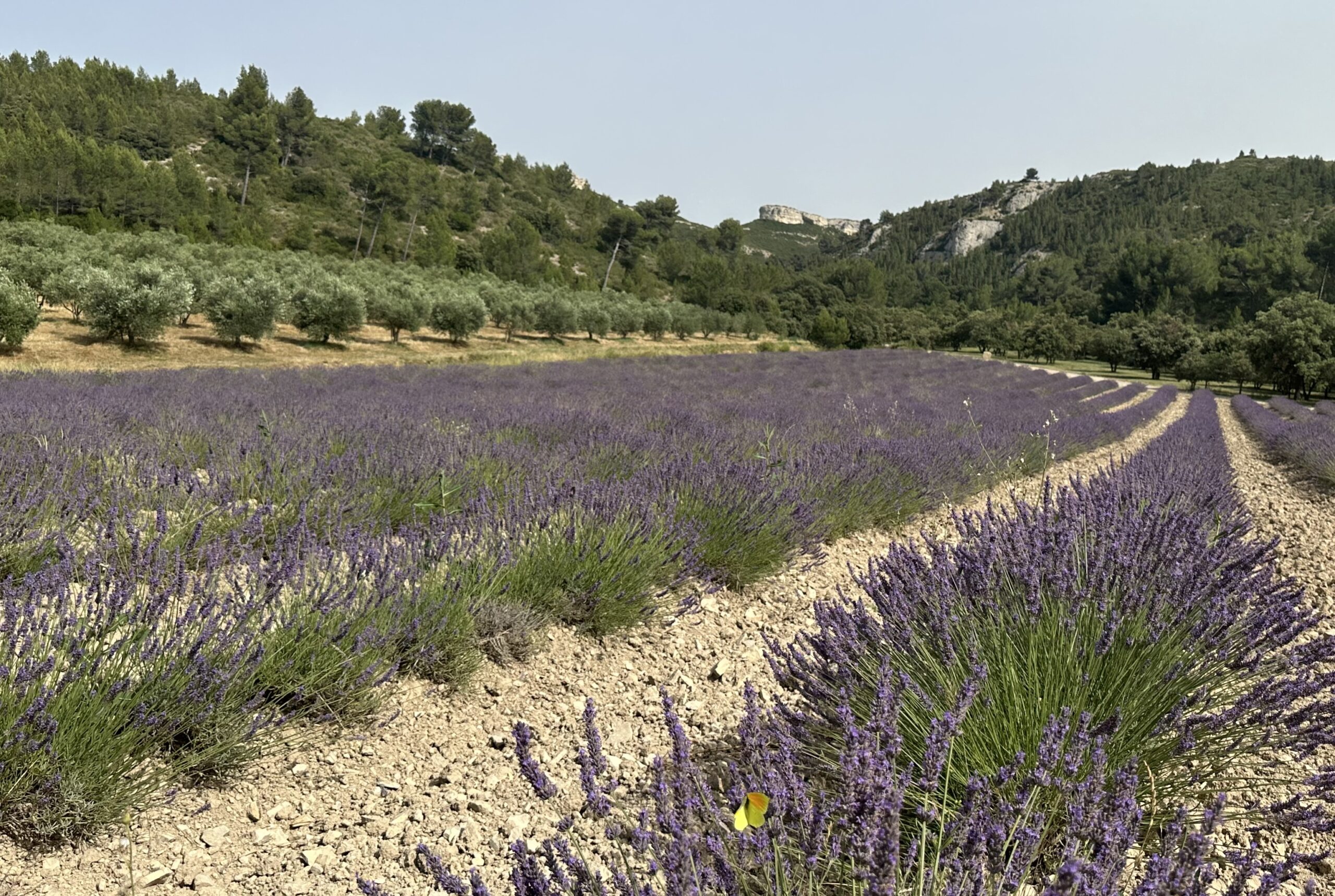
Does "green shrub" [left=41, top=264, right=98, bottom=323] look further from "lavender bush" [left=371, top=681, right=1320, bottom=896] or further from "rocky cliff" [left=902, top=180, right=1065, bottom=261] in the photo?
"rocky cliff" [left=902, top=180, right=1065, bottom=261]

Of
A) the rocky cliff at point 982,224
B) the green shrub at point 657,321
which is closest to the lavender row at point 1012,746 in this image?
the green shrub at point 657,321

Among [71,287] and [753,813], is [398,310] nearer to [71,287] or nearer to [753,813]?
[71,287]

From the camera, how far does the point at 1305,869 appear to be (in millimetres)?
1569

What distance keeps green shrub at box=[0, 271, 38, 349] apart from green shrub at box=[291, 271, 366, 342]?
714cm

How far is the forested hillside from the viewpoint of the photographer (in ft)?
121

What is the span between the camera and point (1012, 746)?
1.52 meters

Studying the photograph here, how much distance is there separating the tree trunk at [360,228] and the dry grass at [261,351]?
20.4 meters

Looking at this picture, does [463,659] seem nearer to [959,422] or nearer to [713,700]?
[713,700]

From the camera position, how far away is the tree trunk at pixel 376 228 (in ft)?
152

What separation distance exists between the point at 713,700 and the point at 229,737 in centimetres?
156

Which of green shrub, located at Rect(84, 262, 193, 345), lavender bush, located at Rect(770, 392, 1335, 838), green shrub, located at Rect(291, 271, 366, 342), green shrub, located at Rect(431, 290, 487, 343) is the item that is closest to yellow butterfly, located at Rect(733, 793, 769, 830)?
lavender bush, located at Rect(770, 392, 1335, 838)

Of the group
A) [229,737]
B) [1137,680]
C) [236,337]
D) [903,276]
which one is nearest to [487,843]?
[229,737]

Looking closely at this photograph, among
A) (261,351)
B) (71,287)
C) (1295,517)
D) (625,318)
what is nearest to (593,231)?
(625,318)

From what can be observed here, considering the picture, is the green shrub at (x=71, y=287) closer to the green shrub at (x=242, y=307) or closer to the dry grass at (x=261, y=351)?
the dry grass at (x=261, y=351)
